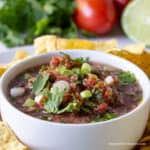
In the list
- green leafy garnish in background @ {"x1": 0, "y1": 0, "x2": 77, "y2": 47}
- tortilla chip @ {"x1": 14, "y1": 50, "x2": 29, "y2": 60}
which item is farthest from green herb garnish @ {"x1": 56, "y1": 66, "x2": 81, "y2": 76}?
green leafy garnish in background @ {"x1": 0, "y1": 0, "x2": 77, "y2": 47}

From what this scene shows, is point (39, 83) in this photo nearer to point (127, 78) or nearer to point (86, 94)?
point (86, 94)

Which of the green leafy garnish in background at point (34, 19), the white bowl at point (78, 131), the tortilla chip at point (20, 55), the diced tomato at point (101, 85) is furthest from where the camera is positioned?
the green leafy garnish in background at point (34, 19)

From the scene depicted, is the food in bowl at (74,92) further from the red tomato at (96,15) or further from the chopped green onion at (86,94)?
the red tomato at (96,15)

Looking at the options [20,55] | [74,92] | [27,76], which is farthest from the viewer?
[20,55]

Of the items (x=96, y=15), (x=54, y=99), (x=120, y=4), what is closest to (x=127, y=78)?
(x=54, y=99)

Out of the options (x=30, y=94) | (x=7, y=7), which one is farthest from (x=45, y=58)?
(x=7, y=7)

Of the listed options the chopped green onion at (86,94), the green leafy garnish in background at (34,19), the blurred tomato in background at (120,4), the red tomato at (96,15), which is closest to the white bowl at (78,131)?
the chopped green onion at (86,94)
